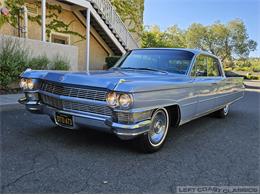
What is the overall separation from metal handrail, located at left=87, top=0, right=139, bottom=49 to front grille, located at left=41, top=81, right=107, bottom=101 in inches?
377

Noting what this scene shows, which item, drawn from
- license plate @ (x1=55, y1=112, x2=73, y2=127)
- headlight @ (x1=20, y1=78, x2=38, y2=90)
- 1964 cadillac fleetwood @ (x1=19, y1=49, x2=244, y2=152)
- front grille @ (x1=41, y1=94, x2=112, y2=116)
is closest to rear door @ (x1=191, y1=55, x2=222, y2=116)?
1964 cadillac fleetwood @ (x1=19, y1=49, x2=244, y2=152)

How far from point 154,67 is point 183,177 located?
7.36 feet

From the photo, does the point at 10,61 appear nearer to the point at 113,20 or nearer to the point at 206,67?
the point at 206,67

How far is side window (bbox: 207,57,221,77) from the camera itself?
5.72m

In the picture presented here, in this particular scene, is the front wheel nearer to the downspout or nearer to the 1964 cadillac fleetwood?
the 1964 cadillac fleetwood

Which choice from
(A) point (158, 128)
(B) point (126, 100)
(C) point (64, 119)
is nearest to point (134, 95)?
(B) point (126, 100)

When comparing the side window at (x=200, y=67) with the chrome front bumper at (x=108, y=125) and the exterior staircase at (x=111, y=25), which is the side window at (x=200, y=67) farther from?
the exterior staircase at (x=111, y=25)

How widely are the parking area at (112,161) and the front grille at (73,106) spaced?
595mm

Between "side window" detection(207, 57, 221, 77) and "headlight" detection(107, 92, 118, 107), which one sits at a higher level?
"side window" detection(207, 57, 221, 77)

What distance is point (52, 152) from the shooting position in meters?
3.59

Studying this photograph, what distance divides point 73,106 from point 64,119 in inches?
10.2

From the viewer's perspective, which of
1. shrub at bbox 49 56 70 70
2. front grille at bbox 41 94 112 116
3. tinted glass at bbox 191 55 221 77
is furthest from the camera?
shrub at bbox 49 56 70 70

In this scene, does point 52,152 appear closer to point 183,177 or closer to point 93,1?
point 183,177

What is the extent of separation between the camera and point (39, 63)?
882cm
